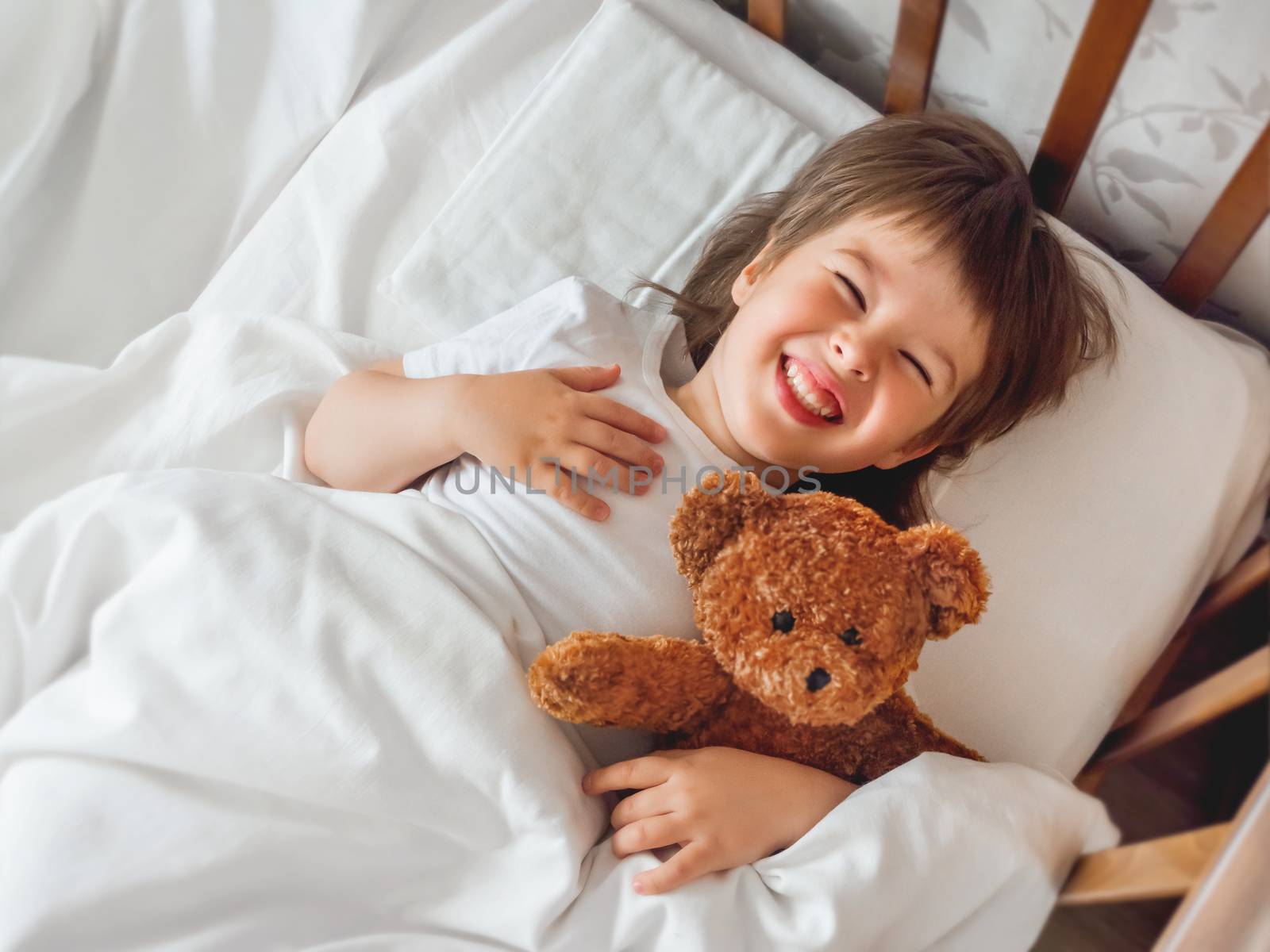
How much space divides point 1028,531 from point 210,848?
0.70m

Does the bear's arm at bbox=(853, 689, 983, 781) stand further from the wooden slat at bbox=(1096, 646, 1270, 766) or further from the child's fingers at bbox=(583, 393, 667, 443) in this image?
the child's fingers at bbox=(583, 393, 667, 443)

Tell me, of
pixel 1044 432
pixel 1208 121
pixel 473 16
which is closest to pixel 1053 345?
pixel 1044 432

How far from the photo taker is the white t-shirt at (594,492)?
780 mm

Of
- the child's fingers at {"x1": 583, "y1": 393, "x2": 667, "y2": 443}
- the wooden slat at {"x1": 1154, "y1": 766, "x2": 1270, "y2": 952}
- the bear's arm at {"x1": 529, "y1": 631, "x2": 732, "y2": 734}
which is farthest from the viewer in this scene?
the child's fingers at {"x1": 583, "y1": 393, "x2": 667, "y2": 443}

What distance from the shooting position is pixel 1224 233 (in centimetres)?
82

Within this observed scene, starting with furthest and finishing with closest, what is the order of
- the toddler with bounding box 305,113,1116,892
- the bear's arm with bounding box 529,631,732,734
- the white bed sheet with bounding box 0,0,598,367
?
the white bed sheet with bounding box 0,0,598,367 → the toddler with bounding box 305,113,1116,892 → the bear's arm with bounding box 529,631,732,734

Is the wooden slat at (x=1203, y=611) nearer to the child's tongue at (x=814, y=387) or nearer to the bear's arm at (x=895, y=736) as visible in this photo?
the bear's arm at (x=895, y=736)

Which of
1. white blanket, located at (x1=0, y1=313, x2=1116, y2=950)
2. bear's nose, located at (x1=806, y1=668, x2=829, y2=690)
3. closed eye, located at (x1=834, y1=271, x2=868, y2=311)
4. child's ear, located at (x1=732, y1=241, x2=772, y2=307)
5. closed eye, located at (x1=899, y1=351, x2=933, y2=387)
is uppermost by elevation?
closed eye, located at (x1=834, y1=271, x2=868, y2=311)

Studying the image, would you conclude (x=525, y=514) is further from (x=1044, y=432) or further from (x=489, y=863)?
(x=1044, y=432)

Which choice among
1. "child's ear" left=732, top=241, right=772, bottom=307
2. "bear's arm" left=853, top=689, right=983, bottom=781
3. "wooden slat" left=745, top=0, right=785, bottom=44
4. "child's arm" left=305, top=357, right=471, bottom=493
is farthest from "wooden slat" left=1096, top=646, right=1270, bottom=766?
"wooden slat" left=745, top=0, right=785, bottom=44

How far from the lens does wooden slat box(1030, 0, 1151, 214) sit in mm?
743

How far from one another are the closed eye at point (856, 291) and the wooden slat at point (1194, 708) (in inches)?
13.8

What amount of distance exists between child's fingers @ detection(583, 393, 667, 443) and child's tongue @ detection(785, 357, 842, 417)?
140mm

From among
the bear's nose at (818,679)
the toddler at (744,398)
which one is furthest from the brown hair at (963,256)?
the bear's nose at (818,679)
